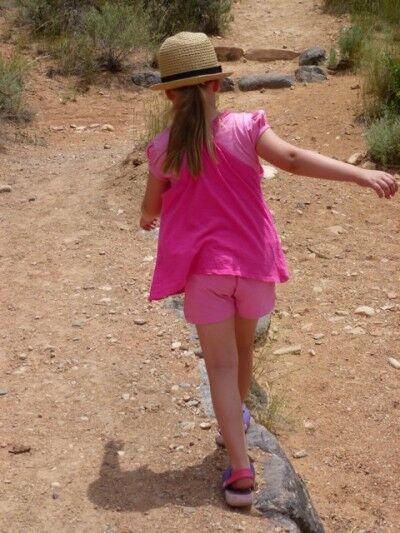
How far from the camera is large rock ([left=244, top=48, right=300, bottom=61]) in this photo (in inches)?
411

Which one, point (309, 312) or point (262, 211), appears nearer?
point (262, 211)

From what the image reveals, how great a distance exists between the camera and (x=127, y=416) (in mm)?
3330

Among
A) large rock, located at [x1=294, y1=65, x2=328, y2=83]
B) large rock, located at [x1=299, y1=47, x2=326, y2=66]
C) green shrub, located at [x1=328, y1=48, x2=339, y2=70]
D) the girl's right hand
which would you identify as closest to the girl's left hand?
the girl's right hand

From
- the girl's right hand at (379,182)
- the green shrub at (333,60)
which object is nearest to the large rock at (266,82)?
the green shrub at (333,60)

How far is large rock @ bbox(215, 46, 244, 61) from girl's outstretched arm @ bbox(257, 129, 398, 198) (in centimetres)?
822

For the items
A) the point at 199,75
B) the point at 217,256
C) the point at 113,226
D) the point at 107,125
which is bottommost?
the point at 107,125

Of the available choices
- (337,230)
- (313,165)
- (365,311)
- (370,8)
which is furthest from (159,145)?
(370,8)

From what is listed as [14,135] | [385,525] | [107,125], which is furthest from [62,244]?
[107,125]

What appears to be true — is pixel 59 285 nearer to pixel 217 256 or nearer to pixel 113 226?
pixel 113 226

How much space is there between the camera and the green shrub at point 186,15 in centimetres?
1093

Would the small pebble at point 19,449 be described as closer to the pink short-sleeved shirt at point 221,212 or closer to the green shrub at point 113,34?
the pink short-sleeved shirt at point 221,212

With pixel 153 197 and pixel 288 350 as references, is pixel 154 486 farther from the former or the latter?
pixel 288 350

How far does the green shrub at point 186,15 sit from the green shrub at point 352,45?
2.04 metres

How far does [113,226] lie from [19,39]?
5.73 meters
